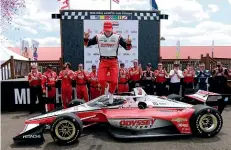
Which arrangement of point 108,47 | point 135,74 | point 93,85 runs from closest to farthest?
1. point 108,47
2. point 93,85
3. point 135,74

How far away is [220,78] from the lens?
918 cm

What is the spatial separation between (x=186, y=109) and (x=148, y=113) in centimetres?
88

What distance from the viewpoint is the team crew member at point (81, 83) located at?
8.31 metres

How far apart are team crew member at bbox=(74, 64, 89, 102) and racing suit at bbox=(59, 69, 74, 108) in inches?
7.9

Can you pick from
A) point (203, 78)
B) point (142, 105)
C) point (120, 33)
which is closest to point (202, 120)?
point (142, 105)

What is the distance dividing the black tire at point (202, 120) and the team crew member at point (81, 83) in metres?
4.05

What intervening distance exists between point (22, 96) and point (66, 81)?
6.31 feet

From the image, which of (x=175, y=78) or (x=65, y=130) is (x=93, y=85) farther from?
(x=65, y=130)

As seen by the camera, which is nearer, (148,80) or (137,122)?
(137,122)

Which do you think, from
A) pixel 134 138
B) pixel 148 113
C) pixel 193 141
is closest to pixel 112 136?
pixel 134 138

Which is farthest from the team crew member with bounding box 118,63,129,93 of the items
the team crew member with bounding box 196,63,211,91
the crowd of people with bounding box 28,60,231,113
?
the team crew member with bounding box 196,63,211,91

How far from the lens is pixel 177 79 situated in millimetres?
8922

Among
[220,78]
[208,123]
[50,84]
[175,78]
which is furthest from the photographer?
[220,78]

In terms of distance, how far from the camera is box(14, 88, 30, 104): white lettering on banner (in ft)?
29.6
